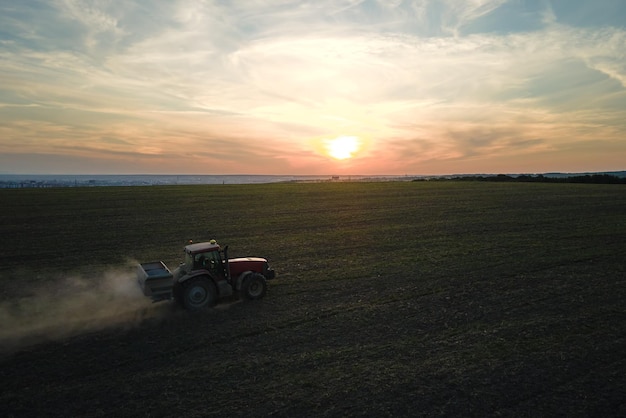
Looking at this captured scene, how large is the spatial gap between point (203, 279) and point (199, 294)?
1.44 feet

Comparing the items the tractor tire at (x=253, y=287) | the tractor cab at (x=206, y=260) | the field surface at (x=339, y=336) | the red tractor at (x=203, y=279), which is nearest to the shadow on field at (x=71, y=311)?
the field surface at (x=339, y=336)

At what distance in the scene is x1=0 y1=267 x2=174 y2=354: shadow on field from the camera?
9.86m

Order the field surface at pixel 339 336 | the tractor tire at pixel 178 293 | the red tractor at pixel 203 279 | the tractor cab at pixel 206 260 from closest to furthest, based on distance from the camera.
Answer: the field surface at pixel 339 336
the red tractor at pixel 203 279
the tractor tire at pixel 178 293
the tractor cab at pixel 206 260

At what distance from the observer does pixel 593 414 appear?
6.54 m

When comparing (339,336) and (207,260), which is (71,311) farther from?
(339,336)

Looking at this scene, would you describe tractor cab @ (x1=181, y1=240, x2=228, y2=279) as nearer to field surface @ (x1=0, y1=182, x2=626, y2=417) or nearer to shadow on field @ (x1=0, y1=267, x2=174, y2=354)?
field surface @ (x1=0, y1=182, x2=626, y2=417)

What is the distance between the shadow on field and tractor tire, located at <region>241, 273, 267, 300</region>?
2237 millimetres

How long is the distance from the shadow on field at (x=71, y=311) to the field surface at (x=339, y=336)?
6 centimetres

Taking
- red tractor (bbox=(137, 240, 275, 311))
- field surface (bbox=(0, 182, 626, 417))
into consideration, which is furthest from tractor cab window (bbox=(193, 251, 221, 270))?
field surface (bbox=(0, 182, 626, 417))

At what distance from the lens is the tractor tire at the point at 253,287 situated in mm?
11992

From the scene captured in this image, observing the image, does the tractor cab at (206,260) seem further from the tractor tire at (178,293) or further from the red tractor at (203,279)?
the tractor tire at (178,293)

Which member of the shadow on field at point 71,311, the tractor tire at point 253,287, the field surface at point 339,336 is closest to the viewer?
the field surface at point 339,336

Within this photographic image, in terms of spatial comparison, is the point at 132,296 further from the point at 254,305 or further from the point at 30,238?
the point at 30,238

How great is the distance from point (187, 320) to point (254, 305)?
6.48 ft
